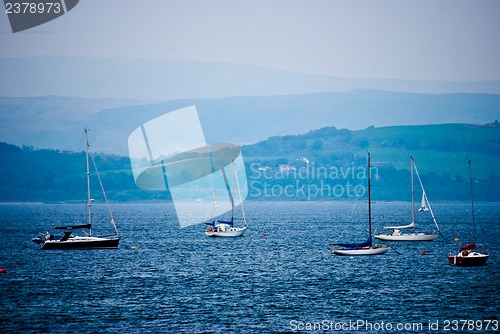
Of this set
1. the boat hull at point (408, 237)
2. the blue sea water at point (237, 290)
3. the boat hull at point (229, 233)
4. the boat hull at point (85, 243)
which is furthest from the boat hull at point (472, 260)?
the boat hull at point (229, 233)

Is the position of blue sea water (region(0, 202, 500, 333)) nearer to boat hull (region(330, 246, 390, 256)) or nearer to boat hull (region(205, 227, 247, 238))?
boat hull (region(330, 246, 390, 256))

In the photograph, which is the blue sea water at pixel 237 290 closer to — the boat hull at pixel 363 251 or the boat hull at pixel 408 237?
the boat hull at pixel 363 251

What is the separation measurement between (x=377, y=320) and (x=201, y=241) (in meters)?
81.0

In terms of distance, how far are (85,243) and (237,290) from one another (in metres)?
42.2

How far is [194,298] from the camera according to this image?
68500 millimetres

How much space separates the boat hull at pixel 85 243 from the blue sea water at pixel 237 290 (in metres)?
1.45

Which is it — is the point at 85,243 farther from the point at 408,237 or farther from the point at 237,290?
the point at 408,237

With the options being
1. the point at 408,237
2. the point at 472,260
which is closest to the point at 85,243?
the point at 472,260

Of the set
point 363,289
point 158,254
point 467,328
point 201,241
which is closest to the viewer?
point 467,328

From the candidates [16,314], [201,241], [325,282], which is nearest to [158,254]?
[201,241]

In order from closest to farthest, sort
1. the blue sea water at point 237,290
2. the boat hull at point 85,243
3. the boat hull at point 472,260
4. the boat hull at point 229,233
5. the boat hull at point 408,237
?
the blue sea water at point 237,290 → the boat hull at point 472,260 → the boat hull at point 85,243 → the boat hull at point 408,237 → the boat hull at point 229,233

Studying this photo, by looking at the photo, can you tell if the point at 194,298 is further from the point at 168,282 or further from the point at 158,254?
the point at 158,254

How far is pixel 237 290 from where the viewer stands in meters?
73.3

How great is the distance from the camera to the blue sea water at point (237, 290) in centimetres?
5741
